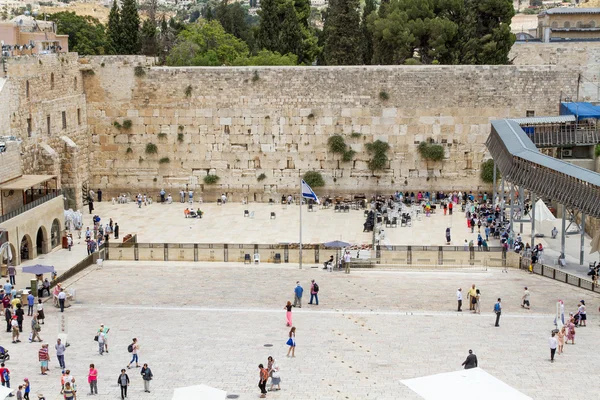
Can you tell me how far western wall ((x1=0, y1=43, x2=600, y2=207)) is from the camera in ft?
158

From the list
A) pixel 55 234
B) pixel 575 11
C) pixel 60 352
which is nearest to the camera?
pixel 60 352

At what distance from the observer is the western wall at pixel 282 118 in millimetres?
48219

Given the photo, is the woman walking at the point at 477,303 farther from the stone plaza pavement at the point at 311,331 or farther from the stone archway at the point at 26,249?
the stone archway at the point at 26,249

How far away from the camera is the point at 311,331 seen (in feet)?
92.5

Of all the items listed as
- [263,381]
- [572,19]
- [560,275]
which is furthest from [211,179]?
[572,19]

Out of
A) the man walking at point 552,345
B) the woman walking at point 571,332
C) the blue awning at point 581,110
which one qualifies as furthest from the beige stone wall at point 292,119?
the man walking at point 552,345

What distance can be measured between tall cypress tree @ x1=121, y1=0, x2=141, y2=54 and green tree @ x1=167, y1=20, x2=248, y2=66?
6.97 ft

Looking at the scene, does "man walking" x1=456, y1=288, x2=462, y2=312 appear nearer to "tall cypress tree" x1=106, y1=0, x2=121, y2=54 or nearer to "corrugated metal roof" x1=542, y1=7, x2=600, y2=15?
"tall cypress tree" x1=106, y1=0, x2=121, y2=54

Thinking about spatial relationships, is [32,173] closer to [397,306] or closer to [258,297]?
[258,297]

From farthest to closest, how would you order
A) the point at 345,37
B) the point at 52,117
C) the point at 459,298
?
the point at 345,37 → the point at 52,117 → the point at 459,298

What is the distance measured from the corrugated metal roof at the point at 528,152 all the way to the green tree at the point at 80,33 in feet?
117

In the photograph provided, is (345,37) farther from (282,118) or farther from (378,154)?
(378,154)

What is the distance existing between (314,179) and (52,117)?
12469mm

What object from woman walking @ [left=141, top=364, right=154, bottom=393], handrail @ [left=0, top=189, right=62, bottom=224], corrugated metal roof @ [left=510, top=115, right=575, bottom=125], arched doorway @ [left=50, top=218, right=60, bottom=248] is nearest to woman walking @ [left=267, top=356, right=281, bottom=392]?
woman walking @ [left=141, top=364, right=154, bottom=393]
